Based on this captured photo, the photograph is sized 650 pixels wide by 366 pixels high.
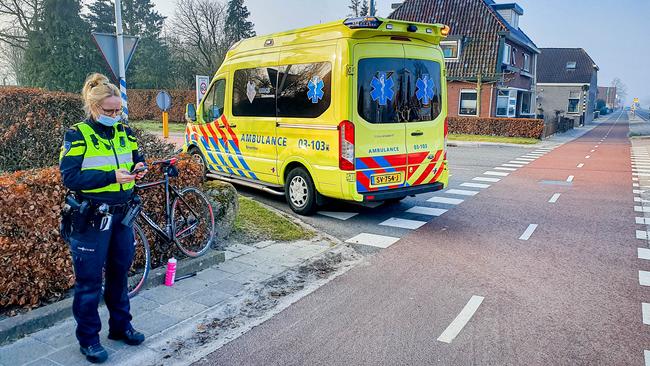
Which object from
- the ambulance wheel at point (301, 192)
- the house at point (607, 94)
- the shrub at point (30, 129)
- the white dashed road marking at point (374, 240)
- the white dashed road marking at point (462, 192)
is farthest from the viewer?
the house at point (607, 94)

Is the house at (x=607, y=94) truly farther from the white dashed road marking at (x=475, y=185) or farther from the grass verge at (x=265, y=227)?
the grass verge at (x=265, y=227)

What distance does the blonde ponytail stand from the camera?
11.5 ft

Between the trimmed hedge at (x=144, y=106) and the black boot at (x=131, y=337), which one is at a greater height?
the trimmed hedge at (x=144, y=106)

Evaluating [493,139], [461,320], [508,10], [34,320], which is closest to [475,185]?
[461,320]

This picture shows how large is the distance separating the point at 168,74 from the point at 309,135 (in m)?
37.9

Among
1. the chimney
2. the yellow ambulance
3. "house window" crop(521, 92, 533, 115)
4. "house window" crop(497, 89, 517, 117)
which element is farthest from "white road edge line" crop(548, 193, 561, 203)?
"house window" crop(521, 92, 533, 115)

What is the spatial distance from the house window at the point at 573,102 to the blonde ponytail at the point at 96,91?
58.7 meters

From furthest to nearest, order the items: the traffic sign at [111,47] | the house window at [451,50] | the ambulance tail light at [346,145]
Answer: the house window at [451,50] < the traffic sign at [111,47] < the ambulance tail light at [346,145]

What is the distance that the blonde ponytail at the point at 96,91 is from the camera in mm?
3516

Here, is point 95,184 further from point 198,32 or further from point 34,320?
point 198,32

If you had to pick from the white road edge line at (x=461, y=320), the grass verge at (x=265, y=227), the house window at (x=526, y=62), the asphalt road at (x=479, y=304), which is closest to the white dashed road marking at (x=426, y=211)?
the asphalt road at (x=479, y=304)

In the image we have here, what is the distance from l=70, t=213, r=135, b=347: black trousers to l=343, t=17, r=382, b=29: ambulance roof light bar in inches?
184

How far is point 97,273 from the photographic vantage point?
3.60 m

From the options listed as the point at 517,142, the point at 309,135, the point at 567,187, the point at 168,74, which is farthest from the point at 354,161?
the point at 168,74
